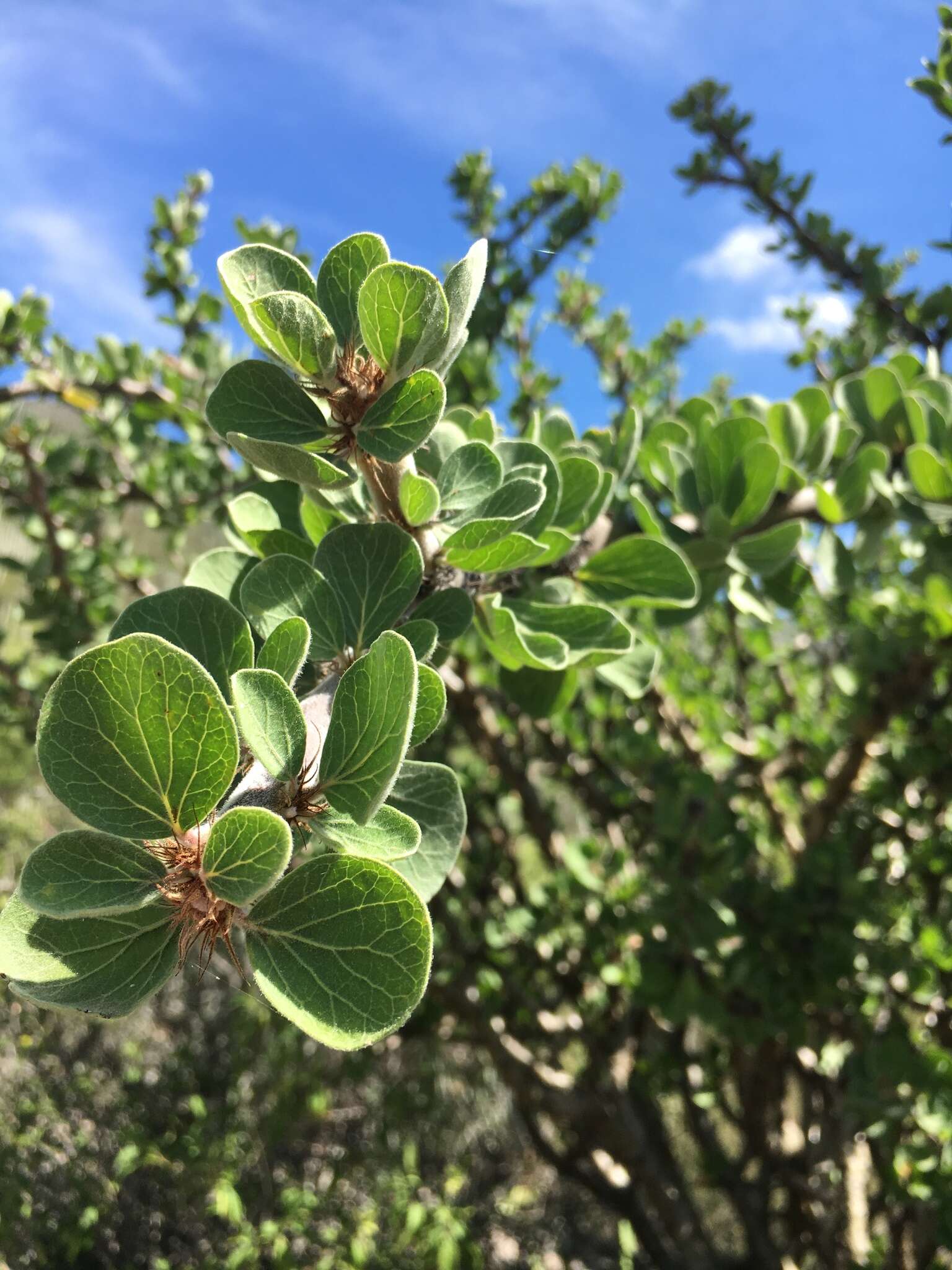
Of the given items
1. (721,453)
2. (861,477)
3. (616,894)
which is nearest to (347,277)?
(721,453)

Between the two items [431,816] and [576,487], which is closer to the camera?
[431,816]

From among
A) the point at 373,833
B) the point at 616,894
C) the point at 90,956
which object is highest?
the point at 373,833

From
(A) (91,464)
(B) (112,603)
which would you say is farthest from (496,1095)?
(A) (91,464)

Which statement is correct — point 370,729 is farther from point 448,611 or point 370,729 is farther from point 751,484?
point 751,484

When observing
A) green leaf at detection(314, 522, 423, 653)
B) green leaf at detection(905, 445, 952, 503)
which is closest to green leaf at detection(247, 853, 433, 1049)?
green leaf at detection(314, 522, 423, 653)

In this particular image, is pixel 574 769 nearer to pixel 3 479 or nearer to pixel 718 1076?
pixel 718 1076

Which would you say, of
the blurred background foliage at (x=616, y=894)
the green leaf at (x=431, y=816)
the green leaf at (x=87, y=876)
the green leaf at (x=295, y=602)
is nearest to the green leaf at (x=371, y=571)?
the green leaf at (x=295, y=602)
